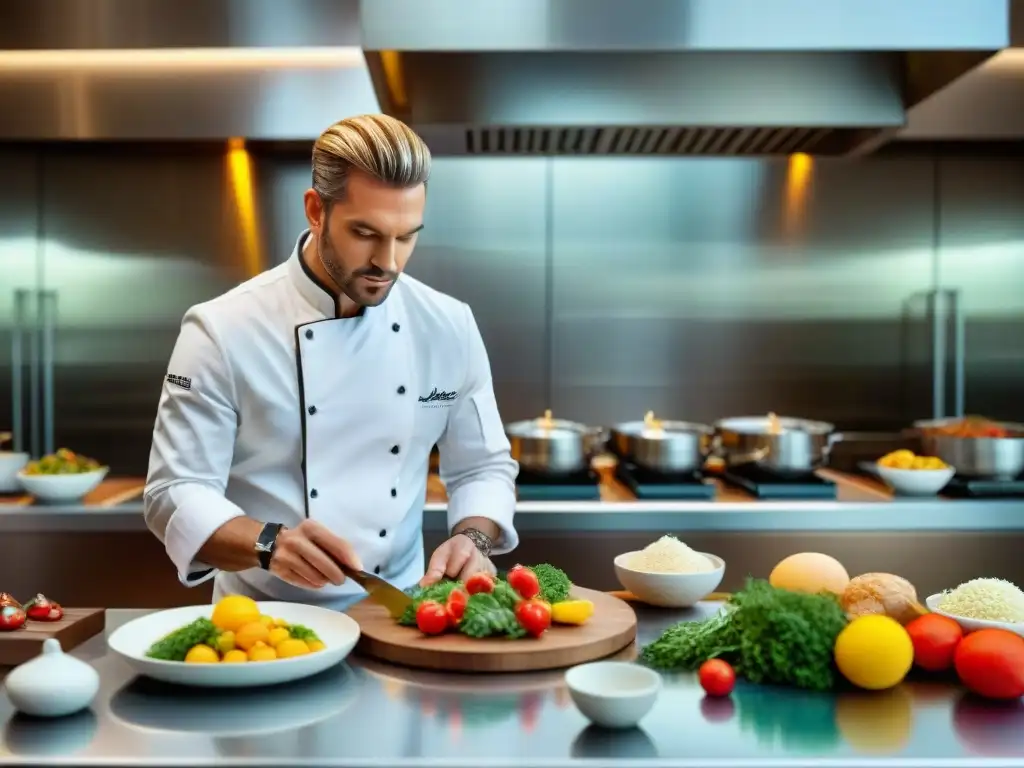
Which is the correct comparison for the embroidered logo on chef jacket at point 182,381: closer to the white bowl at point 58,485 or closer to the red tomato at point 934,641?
the red tomato at point 934,641

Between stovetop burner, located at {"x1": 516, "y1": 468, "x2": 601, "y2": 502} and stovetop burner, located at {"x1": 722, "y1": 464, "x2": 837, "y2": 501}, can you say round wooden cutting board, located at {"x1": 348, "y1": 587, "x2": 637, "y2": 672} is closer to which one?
stovetop burner, located at {"x1": 516, "y1": 468, "x2": 601, "y2": 502}

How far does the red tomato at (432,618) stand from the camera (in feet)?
5.61

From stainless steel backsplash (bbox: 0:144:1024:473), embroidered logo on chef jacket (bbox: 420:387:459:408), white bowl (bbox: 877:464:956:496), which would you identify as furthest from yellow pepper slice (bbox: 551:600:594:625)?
stainless steel backsplash (bbox: 0:144:1024:473)

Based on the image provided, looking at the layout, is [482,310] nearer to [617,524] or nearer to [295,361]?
[617,524]

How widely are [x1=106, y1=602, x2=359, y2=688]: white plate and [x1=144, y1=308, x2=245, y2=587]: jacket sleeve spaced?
0.60 feet

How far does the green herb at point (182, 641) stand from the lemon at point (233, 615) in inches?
0.6

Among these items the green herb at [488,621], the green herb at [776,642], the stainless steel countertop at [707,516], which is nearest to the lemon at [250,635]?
the green herb at [488,621]

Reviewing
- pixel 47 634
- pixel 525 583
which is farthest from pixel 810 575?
pixel 47 634

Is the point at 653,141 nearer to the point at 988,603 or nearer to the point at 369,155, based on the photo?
the point at 369,155

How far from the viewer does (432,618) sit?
1708 millimetres

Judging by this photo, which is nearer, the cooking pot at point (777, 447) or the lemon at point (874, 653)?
the lemon at point (874, 653)

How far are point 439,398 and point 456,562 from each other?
49cm

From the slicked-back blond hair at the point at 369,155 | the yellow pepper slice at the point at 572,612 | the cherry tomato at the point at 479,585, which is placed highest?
the slicked-back blond hair at the point at 369,155

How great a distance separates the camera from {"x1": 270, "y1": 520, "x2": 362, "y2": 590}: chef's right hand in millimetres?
1752
